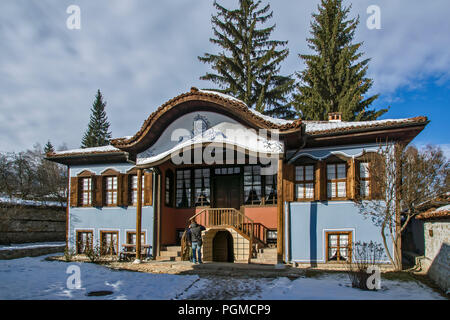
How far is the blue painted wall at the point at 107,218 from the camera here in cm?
1501

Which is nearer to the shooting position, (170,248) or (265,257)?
(265,257)

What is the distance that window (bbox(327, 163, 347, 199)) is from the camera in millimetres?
12773

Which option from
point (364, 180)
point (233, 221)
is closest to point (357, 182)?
point (364, 180)

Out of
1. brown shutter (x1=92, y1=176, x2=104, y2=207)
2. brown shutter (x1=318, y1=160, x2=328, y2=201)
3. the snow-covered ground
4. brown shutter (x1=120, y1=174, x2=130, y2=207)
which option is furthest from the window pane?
brown shutter (x1=92, y1=176, x2=104, y2=207)

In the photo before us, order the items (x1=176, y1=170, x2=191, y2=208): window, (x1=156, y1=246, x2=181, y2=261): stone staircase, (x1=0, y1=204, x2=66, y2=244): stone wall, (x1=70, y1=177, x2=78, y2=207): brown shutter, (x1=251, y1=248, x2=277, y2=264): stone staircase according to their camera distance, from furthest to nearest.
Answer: (x1=0, y1=204, x2=66, y2=244): stone wall → (x1=70, y1=177, x2=78, y2=207): brown shutter → (x1=176, y1=170, x2=191, y2=208): window → (x1=156, y1=246, x2=181, y2=261): stone staircase → (x1=251, y1=248, x2=277, y2=264): stone staircase

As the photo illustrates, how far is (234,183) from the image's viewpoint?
1531 centimetres

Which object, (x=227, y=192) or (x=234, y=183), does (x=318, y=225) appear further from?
(x=227, y=192)

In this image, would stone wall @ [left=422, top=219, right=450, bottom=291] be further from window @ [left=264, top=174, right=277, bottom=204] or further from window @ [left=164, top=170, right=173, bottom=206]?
window @ [left=164, top=170, right=173, bottom=206]

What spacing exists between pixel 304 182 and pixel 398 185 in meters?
3.21

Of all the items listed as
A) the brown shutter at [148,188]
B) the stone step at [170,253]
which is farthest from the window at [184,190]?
the stone step at [170,253]

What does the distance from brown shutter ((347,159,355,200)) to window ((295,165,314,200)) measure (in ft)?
4.13

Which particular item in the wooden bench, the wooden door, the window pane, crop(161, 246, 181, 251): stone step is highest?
the window pane

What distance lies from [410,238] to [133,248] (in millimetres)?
11360
